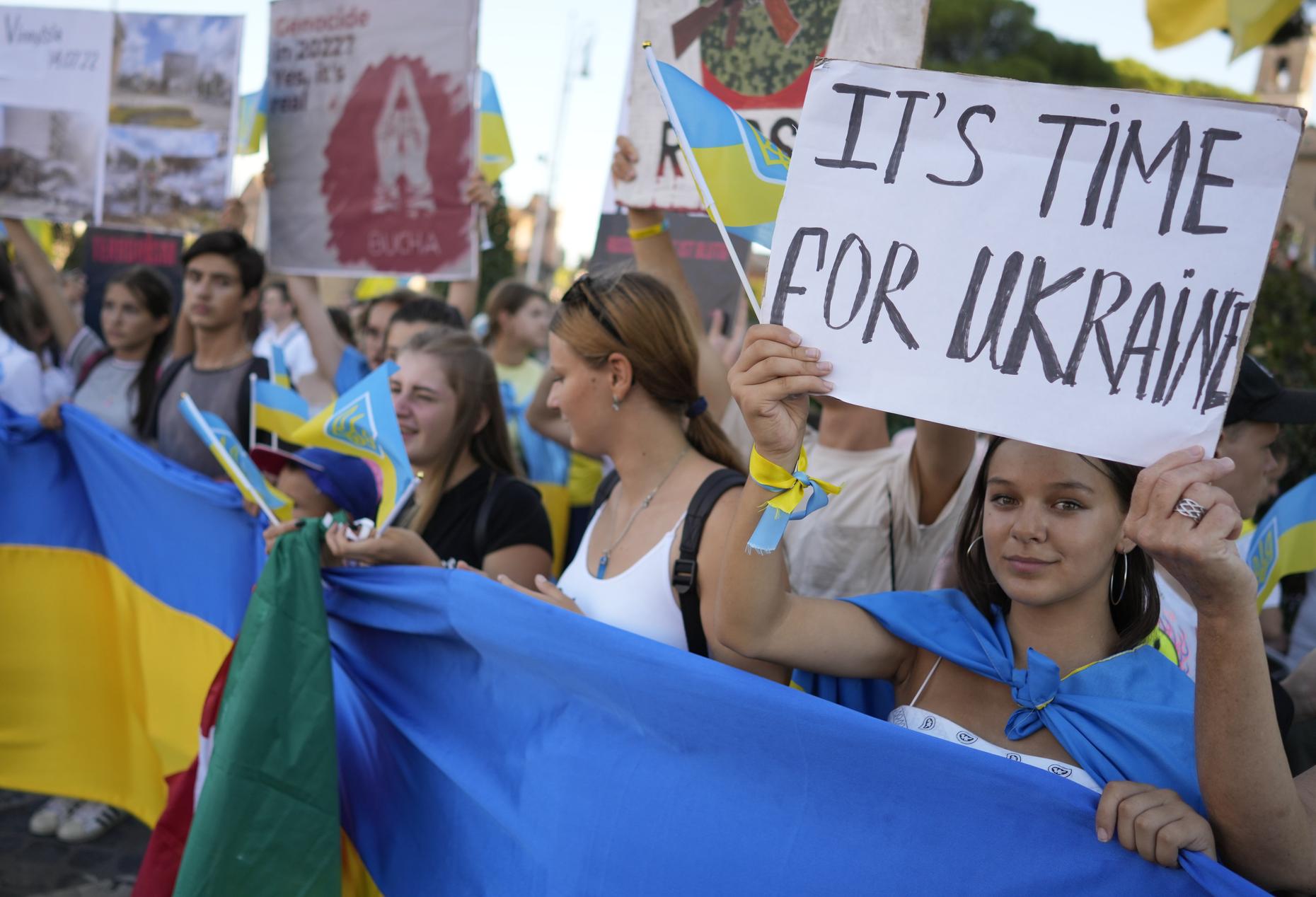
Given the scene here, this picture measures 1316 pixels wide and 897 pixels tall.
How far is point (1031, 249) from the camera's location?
1.50 metres

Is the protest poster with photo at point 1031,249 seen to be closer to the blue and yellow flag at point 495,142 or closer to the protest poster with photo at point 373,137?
the protest poster with photo at point 373,137

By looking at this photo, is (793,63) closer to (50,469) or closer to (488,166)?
(488,166)

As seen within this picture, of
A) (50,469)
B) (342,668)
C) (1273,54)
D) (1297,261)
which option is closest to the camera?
(342,668)

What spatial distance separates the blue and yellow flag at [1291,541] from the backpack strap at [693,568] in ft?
4.98

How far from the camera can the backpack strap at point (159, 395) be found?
427 cm

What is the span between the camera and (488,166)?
4.95 metres

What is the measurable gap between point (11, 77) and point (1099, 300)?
15.9 feet

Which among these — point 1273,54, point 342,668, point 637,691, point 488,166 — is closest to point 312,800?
point 342,668

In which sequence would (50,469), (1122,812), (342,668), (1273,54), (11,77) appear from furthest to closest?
1. (1273,54)
2. (11,77)
3. (50,469)
4. (342,668)
5. (1122,812)

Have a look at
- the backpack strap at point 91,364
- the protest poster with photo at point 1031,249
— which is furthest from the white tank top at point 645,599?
the backpack strap at point 91,364

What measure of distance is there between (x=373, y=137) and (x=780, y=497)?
3.12m

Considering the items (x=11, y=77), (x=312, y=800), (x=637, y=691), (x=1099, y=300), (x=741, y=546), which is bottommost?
(x=312, y=800)

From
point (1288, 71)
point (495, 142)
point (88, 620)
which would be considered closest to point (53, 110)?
point (495, 142)

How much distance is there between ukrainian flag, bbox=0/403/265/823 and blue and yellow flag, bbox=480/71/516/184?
6.52 ft
